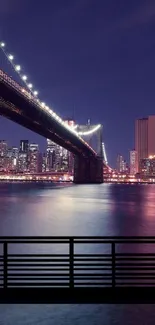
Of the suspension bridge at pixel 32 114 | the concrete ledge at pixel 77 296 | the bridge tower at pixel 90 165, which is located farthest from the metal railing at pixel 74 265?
the bridge tower at pixel 90 165

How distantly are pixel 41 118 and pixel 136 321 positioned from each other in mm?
55098

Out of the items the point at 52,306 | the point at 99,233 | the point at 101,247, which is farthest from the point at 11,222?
the point at 52,306

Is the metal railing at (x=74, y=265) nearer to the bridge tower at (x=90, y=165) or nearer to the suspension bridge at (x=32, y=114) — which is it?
the suspension bridge at (x=32, y=114)

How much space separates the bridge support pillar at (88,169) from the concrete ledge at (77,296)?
103 metres

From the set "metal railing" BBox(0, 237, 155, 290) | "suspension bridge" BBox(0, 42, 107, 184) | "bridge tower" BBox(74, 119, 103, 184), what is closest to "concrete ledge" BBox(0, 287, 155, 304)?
"metal railing" BBox(0, 237, 155, 290)

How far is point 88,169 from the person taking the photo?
4557 inches

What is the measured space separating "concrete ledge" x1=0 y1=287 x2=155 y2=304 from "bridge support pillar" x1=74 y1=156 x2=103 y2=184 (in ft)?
337

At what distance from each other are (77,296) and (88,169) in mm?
109626

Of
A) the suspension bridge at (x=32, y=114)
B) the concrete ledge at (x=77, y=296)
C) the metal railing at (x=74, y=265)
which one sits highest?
the suspension bridge at (x=32, y=114)

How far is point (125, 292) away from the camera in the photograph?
621 centimetres

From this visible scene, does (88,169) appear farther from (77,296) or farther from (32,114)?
(77,296)

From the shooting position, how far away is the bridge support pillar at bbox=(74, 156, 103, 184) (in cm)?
11189

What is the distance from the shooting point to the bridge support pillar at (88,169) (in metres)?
112

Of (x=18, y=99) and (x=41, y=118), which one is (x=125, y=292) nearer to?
(x=18, y=99)
